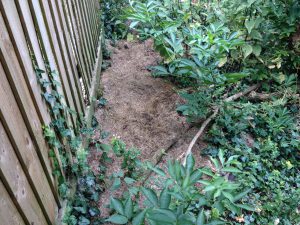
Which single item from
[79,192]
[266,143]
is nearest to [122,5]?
[266,143]

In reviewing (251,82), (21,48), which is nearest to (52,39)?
(21,48)

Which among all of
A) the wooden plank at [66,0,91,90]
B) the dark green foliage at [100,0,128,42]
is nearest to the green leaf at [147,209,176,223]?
the wooden plank at [66,0,91,90]

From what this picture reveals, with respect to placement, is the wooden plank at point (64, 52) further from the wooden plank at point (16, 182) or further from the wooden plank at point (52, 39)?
the wooden plank at point (16, 182)

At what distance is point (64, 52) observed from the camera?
2.46m

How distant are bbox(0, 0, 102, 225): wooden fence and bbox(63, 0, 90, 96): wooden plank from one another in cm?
18

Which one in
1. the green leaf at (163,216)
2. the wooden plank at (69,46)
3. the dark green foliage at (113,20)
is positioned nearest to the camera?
the green leaf at (163,216)

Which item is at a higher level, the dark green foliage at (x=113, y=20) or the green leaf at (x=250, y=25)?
the green leaf at (x=250, y=25)

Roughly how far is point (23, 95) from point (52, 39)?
0.73 meters

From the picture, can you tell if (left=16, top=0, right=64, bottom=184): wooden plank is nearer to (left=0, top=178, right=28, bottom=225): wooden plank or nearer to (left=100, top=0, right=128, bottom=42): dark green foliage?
(left=0, top=178, right=28, bottom=225): wooden plank

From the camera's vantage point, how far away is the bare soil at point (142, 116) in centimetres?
296

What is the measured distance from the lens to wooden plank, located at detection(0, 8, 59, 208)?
4.74 feet

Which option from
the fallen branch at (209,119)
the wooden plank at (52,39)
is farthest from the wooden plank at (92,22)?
the fallen branch at (209,119)

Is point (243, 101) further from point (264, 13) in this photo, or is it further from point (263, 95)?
point (264, 13)

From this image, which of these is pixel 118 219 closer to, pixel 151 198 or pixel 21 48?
pixel 151 198
